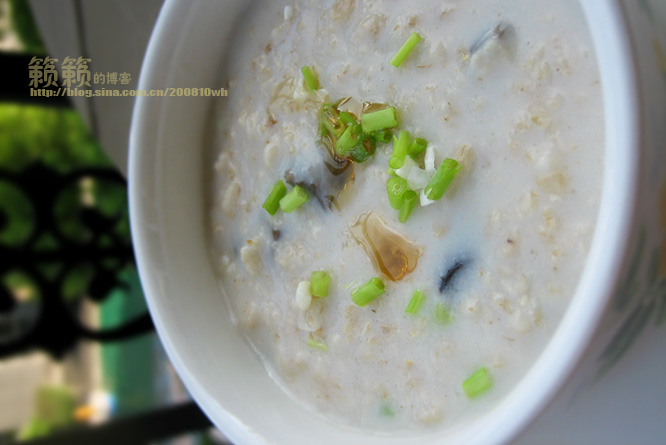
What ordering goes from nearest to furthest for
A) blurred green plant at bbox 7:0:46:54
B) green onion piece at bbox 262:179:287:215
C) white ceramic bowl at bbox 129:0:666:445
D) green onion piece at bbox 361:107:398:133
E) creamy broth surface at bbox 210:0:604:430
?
white ceramic bowl at bbox 129:0:666:445 < creamy broth surface at bbox 210:0:604:430 < green onion piece at bbox 361:107:398:133 < green onion piece at bbox 262:179:287:215 < blurred green plant at bbox 7:0:46:54

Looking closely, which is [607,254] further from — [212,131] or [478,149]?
[212,131]

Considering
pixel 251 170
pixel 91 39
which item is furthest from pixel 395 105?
pixel 91 39

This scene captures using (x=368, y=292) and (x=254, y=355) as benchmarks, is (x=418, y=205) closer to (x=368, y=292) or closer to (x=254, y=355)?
(x=368, y=292)

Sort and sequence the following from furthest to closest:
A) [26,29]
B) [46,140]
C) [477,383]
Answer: [46,140] → [26,29] → [477,383]

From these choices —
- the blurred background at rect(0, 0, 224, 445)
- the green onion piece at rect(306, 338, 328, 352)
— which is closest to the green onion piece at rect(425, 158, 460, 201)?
the green onion piece at rect(306, 338, 328, 352)

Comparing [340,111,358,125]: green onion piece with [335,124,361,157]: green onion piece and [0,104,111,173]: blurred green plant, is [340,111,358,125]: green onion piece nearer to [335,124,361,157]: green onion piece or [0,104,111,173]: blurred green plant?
[335,124,361,157]: green onion piece

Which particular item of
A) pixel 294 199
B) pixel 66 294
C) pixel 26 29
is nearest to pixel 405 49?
pixel 294 199

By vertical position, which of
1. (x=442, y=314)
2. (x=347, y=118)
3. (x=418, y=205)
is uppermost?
(x=347, y=118)
